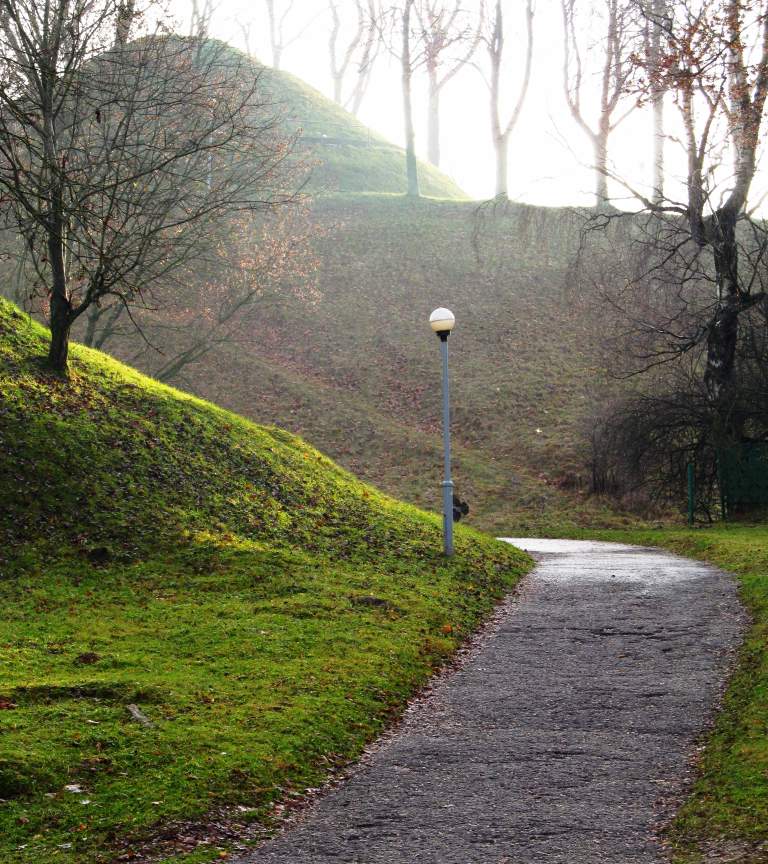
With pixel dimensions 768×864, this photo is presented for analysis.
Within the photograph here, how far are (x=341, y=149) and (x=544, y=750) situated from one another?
57.3 m

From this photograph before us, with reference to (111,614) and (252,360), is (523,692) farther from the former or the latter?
(252,360)

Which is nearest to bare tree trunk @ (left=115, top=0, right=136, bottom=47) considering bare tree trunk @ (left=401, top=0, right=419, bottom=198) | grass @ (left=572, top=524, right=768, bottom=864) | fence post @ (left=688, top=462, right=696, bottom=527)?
grass @ (left=572, top=524, right=768, bottom=864)

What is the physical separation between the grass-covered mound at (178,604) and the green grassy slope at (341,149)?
38.0 m

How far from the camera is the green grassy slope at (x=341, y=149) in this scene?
186 feet

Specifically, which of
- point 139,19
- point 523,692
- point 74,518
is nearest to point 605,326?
point 139,19

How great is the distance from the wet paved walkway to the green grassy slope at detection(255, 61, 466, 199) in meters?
44.4

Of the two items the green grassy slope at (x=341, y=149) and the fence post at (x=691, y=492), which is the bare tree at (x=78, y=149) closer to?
the fence post at (x=691, y=492)

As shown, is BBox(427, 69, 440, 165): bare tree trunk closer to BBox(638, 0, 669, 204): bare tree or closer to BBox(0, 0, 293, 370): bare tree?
BBox(638, 0, 669, 204): bare tree

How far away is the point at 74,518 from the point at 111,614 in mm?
2829

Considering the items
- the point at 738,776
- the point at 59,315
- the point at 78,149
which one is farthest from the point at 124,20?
the point at 738,776

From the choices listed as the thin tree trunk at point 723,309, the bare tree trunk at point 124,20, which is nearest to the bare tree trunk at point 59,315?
the bare tree trunk at point 124,20

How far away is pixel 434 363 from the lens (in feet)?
125

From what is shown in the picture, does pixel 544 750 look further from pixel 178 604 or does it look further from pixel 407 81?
pixel 407 81

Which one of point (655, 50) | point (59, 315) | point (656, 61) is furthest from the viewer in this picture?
point (655, 50)
